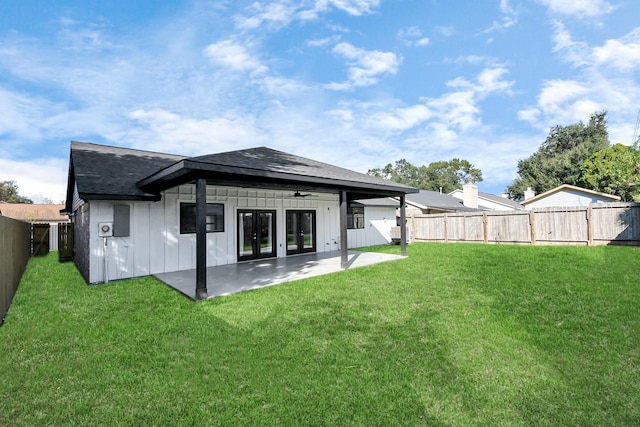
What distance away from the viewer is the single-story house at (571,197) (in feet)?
61.3

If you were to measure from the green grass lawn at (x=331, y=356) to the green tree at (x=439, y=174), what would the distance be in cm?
4695

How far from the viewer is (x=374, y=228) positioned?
14914 millimetres

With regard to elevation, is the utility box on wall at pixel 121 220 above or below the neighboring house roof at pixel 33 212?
below

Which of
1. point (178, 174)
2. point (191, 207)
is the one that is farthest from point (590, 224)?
point (191, 207)

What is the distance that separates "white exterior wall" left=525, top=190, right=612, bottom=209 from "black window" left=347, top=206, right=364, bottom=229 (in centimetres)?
1515

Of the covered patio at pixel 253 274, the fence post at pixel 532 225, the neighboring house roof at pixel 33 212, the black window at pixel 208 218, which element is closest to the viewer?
the covered patio at pixel 253 274

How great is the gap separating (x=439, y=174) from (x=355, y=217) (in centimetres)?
4274

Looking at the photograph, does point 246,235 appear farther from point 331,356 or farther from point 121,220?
point 331,356

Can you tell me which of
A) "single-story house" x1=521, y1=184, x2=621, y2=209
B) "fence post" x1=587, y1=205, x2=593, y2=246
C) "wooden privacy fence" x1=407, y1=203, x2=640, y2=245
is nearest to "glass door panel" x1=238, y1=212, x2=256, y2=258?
"wooden privacy fence" x1=407, y1=203, x2=640, y2=245

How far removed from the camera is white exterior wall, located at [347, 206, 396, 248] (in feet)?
45.8

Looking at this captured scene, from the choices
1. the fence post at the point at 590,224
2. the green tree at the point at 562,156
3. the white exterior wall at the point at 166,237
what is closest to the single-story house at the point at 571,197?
the green tree at the point at 562,156

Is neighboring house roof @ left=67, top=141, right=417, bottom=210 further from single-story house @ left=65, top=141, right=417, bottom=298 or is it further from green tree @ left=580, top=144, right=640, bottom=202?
green tree @ left=580, top=144, right=640, bottom=202

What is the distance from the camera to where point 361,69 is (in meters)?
13.1

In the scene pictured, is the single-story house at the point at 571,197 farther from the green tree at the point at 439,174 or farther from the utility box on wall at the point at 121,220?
the green tree at the point at 439,174
